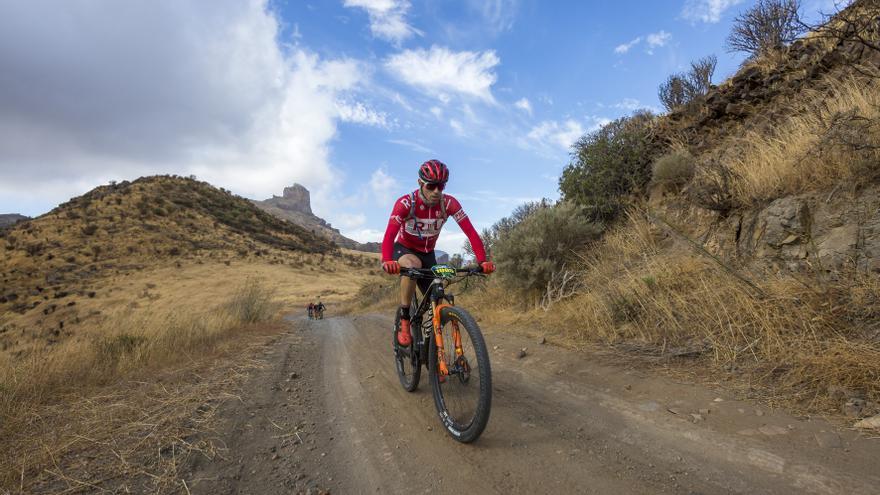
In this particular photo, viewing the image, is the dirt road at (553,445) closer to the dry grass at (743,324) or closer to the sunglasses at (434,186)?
the dry grass at (743,324)

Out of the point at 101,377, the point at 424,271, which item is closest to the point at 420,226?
the point at 424,271

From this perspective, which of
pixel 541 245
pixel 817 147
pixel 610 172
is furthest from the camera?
pixel 610 172

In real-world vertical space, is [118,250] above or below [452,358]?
above

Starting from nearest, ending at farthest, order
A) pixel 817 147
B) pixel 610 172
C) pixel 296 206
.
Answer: pixel 817 147 < pixel 610 172 < pixel 296 206

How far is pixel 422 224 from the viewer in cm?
469

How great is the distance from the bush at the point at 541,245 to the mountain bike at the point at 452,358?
4.08 meters

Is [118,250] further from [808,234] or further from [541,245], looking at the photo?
[808,234]

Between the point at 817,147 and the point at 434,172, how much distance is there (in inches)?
184

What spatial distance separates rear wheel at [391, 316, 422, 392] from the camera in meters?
4.32

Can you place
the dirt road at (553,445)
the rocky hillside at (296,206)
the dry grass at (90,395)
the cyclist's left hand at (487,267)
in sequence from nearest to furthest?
the dirt road at (553,445)
the dry grass at (90,395)
the cyclist's left hand at (487,267)
the rocky hillside at (296,206)

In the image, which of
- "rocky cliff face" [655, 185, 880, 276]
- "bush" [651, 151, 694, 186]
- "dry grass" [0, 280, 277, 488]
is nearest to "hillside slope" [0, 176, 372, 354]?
"dry grass" [0, 280, 277, 488]

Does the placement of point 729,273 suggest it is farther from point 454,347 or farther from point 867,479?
point 454,347

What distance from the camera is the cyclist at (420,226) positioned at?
4.34m

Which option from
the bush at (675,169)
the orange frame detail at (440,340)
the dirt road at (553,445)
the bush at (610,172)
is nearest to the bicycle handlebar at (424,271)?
the orange frame detail at (440,340)
